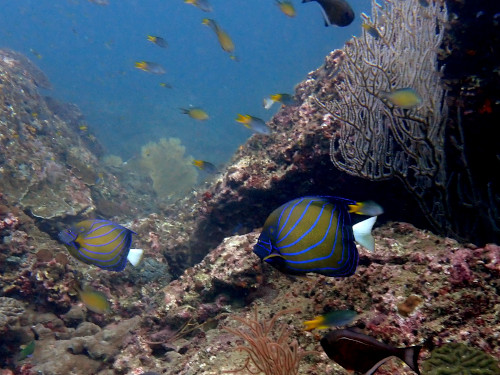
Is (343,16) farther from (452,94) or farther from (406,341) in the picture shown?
(406,341)

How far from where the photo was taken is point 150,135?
3697cm

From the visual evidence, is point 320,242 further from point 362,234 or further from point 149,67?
point 149,67

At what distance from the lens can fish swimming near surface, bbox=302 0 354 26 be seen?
4023mm

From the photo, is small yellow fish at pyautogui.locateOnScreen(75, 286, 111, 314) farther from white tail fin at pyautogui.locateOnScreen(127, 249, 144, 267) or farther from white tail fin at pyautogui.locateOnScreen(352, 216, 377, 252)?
white tail fin at pyautogui.locateOnScreen(352, 216, 377, 252)

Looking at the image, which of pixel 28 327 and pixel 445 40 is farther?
pixel 28 327

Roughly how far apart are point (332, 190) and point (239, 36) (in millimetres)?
125008

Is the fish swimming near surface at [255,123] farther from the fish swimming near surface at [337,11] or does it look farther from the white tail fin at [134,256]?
the white tail fin at [134,256]

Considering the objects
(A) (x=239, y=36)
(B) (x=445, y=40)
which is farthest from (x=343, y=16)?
(A) (x=239, y=36)

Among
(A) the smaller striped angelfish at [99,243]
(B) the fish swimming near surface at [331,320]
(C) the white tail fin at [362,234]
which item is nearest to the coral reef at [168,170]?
(A) the smaller striped angelfish at [99,243]

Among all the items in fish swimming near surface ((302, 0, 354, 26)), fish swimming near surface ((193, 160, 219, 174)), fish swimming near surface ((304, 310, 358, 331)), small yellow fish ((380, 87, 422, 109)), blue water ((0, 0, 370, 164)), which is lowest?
fish swimming near surface ((304, 310, 358, 331))

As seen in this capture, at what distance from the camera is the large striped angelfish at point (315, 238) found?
1.63 metres

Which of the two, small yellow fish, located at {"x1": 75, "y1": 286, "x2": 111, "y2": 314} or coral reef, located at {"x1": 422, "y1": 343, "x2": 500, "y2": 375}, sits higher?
small yellow fish, located at {"x1": 75, "y1": 286, "x2": 111, "y2": 314}

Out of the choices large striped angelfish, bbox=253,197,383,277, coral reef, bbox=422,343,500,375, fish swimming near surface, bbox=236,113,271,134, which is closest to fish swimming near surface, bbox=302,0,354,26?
fish swimming near surface, bbox=236,113,271,134

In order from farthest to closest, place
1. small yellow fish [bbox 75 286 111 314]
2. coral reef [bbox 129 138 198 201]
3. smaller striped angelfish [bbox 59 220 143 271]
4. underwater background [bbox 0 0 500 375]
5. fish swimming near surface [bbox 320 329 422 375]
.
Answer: coral reef [bbox 129 138 198 201] → small yellow fish [bbox 75 286 111 314] → smaller striped angelfish [bbox 59 220 143 271] → underwater background [bbox 0 0 500 375] → fish swimming near surface [bbox 320 329 422 375]
